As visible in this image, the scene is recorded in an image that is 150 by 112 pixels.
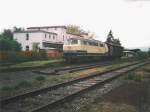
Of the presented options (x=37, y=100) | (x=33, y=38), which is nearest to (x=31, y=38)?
(x=33, y=38)

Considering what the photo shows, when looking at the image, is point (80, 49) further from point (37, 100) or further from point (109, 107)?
point (109, 107)

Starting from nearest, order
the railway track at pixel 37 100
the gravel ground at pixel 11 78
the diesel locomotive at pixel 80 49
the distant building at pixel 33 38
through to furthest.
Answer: the railway track at pixel 37 100 < the gravel ground at pixel 11 78 < the diesel locomotive at pixel 80 49 < the distant building at pixel 33 38

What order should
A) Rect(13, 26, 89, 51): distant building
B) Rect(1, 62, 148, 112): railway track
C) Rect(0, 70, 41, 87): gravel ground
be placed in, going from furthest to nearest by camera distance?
Rect(13, 26, 89, 51): distant building, Rect(0, 70, 41, 87): gravel ground, Rect(1, 62, 148, 112): railway track

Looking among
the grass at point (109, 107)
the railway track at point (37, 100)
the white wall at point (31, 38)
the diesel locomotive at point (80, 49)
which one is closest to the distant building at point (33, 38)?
the white wall at point (31, 38)

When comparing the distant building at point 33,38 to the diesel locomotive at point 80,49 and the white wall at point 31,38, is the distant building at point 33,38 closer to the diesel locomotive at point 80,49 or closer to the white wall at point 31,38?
the white wall at point 31,38

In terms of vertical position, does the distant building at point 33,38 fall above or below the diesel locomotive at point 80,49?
above

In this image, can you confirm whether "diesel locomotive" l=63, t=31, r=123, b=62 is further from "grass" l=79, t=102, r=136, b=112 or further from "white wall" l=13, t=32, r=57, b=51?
"white wall" l=13, t=32, r=57, b=51

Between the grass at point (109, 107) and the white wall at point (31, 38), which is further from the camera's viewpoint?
the white wall at point (31, 38)

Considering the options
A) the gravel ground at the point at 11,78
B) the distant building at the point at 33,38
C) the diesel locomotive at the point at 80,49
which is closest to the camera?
the gravel ground at the point at 11,78

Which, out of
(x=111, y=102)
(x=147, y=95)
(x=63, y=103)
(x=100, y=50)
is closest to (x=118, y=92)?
(x=147, y=95)

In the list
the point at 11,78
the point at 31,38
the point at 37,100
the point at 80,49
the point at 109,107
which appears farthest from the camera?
the point at 31,38

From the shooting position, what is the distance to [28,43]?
71.6 metres

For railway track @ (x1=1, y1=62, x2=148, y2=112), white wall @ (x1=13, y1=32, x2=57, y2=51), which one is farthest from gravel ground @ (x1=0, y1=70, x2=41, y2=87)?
white wall @ (x1=13, y1=32, x2=57, y2=51)

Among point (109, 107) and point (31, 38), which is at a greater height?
point (31, 38)
